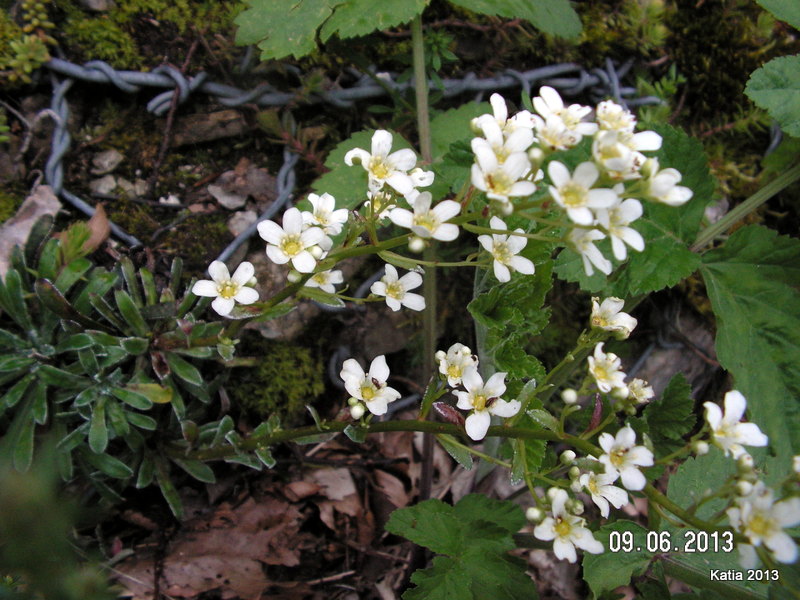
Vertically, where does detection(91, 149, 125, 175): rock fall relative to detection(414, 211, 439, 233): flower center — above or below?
below

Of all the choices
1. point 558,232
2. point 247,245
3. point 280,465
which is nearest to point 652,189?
point 558,232

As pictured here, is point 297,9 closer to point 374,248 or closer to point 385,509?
point 374,248

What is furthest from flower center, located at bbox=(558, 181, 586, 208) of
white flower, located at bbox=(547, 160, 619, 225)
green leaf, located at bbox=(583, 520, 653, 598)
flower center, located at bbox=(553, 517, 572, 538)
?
green leaf, located at bbox=(583, 520, 653, 598)

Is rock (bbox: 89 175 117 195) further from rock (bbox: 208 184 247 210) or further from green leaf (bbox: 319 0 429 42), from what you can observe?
green leaf (bbox: 319 0 429 42)

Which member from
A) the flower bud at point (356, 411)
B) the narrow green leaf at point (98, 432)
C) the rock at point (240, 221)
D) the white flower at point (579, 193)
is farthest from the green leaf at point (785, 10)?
the narrow green leaf at point (98, 432)

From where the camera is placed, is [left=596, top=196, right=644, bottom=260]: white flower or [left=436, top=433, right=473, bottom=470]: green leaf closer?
[left=596, top=196, right=644, bottom=260]: white flower

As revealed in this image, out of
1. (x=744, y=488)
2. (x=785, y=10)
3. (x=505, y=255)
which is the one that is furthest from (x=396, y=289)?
(x=785, y=10)

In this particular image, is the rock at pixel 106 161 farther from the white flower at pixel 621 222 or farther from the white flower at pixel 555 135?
the white flower at pixel 621 222
